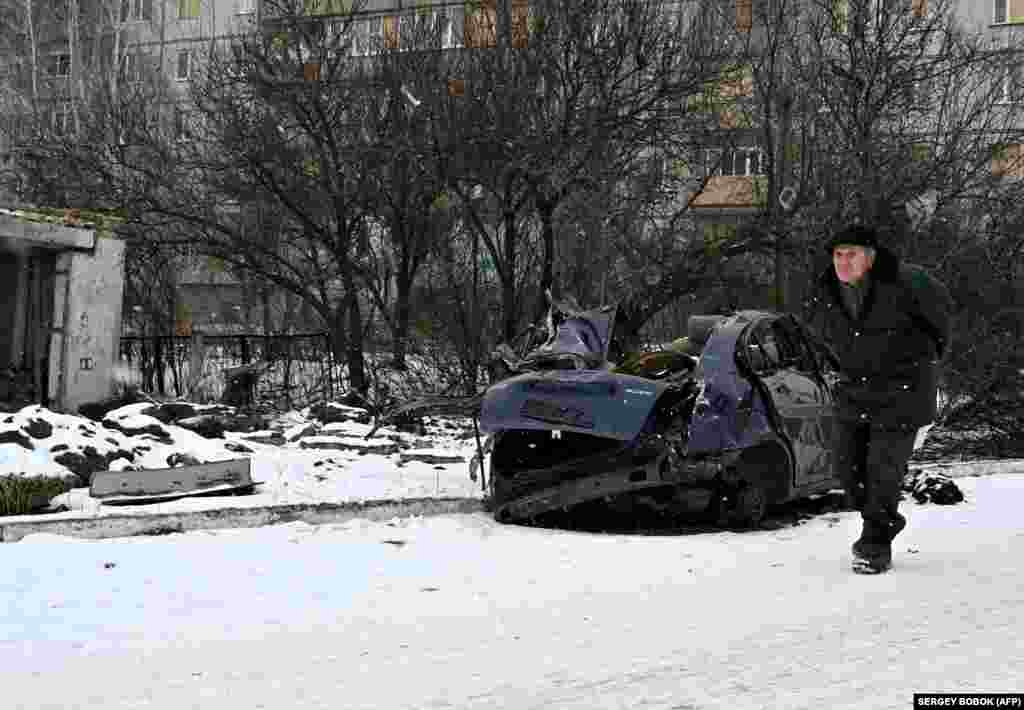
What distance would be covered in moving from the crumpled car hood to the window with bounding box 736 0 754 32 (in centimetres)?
1155

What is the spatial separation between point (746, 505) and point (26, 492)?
4.57 m

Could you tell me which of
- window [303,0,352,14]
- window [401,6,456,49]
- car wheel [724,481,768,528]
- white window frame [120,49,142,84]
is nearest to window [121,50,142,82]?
white window frame [120,49,142,84]

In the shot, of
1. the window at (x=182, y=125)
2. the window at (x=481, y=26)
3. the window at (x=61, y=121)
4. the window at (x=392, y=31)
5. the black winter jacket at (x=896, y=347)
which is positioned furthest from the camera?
the window at (x=61, y=121)

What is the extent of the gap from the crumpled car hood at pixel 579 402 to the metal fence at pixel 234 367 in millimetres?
10075

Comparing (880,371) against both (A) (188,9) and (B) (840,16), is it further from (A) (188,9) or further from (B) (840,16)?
(A) (188,9)

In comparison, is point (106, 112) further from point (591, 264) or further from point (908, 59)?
point (908, 59)

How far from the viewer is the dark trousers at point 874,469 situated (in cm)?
591

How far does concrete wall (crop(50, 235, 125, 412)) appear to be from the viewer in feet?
47.5

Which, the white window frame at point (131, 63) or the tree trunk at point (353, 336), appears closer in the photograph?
the tree trunk at point (353, 336)

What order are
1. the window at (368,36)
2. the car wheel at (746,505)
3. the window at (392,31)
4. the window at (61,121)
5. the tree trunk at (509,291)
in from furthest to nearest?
the window at (61,121)
the window at (368,36)
the window at (392,31)
the tree trunk at (509,291)
the car wheel at (746,505)

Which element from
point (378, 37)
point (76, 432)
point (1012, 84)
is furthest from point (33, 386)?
point (1012, 84)

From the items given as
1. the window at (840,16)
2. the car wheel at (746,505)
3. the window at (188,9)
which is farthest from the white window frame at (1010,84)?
the window at (188,9)

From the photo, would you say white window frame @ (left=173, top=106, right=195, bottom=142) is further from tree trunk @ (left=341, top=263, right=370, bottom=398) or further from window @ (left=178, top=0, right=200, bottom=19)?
window @ (left=178, top=0, right=200, bottom=19)

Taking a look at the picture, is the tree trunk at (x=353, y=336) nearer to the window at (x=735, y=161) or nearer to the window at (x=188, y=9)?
the window at (x=735, y=161)
